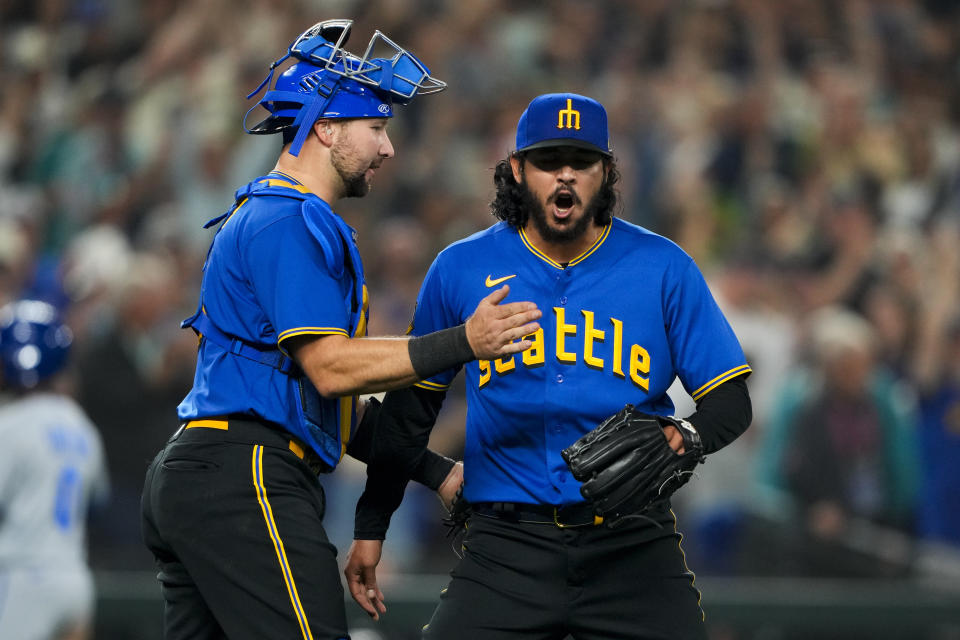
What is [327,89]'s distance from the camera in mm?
3453

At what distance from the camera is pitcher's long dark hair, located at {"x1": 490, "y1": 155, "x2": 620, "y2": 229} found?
3.69m

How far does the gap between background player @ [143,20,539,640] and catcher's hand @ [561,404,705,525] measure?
15.4 inches

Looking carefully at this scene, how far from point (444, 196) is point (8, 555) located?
4273mm

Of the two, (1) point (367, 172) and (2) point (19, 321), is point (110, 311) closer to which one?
(2) point (19, 321)

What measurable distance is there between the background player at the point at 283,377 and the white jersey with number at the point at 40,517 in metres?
1.89

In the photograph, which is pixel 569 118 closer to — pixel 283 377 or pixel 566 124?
pixel 566 124

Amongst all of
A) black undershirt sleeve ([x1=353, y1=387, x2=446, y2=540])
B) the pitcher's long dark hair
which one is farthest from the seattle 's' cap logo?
black undershirt sleeve ([x1=353, y1=387, x2=446, y2=540])

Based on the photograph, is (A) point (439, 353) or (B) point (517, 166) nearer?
(A) point (439, 353)

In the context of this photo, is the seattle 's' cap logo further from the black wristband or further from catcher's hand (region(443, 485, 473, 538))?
catcher's hand (region(443, 485, 473, 538))

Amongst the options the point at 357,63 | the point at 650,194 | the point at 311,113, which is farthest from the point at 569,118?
the point at 650,194

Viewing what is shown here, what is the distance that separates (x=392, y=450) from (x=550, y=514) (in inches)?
21.7

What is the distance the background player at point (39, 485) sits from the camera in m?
4.93

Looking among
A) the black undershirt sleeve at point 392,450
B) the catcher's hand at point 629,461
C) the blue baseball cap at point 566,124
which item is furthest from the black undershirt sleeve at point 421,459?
the blue baseball cap at point 566,124

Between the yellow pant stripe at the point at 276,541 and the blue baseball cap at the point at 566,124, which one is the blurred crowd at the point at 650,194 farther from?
the yellow pant stripe at the point at 276,541
